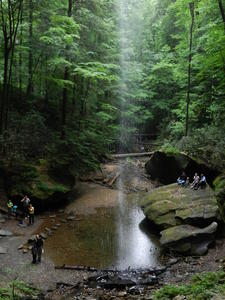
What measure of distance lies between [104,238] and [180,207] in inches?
174

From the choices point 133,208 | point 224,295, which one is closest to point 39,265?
point 224,295

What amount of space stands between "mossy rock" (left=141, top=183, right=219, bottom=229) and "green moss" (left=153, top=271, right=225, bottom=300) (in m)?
5.26

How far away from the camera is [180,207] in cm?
1562

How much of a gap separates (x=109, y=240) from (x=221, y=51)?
15.4 meters

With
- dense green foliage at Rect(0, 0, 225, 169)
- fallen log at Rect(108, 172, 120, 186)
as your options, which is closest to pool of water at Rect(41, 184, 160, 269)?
dense green foliage at Rect(0, 0, 225, 169)

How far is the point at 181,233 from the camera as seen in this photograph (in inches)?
535

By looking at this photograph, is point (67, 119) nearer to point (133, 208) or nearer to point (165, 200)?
point (133, 208)

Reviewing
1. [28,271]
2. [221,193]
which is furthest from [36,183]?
[221,193]

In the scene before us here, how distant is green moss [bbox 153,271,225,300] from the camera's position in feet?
25.6

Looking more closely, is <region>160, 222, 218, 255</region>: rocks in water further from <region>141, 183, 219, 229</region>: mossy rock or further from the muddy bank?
<region>141, 183, 219, 229</region>: mossy rock

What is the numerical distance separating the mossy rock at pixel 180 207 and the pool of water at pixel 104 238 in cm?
108

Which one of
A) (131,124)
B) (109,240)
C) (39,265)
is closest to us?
(39,265)

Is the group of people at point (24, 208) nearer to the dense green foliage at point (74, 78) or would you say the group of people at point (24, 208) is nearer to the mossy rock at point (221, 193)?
the dense green foliage at point (74, 78)

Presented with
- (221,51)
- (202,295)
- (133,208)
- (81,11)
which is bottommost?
(133,208)
